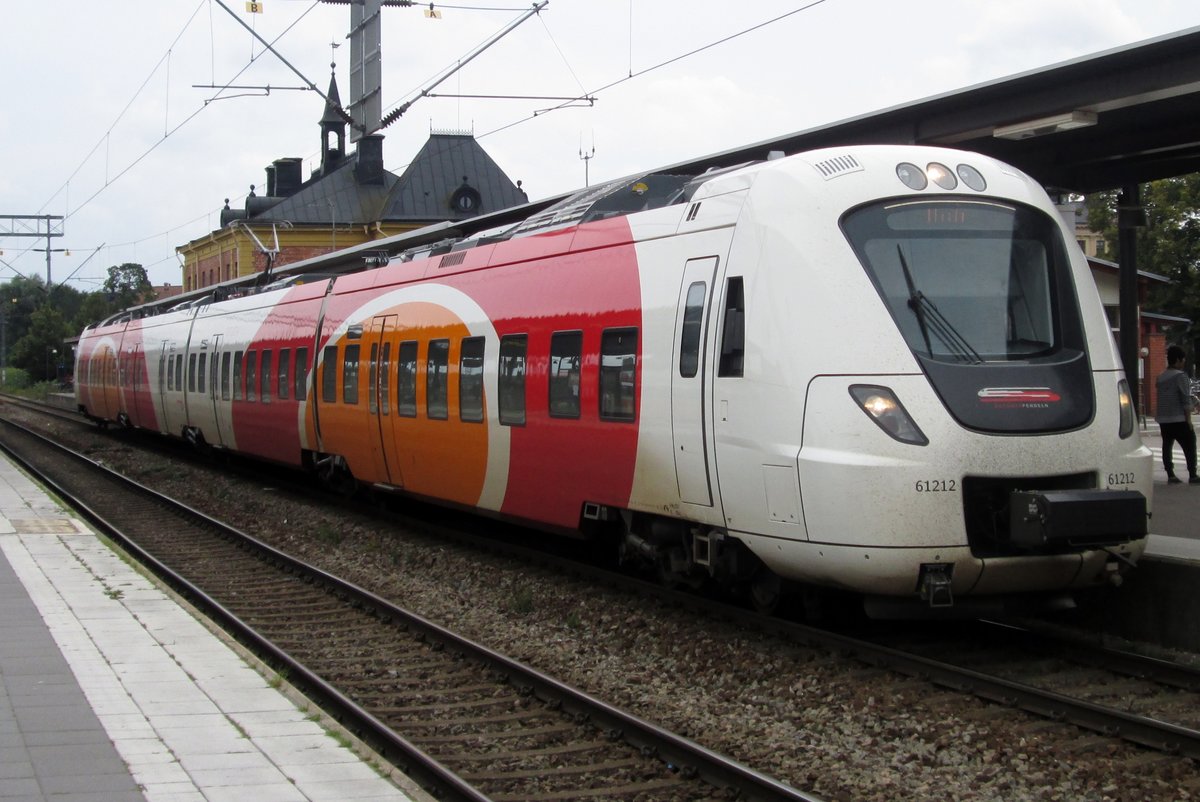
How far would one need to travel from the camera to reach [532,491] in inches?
445

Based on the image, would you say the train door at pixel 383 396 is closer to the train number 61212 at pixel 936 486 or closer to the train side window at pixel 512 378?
the train side window at pixel 512 378

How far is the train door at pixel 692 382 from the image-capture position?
8641 millimetres

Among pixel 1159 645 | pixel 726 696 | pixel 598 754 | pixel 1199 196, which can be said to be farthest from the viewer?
pixel 1199 196

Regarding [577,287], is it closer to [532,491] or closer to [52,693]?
[532,491]

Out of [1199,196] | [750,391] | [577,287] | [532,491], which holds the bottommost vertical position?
[532,491]

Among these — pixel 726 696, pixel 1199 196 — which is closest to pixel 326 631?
pixel 726 696

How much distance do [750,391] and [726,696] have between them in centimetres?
183

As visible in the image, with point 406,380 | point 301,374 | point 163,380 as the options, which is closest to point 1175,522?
point 406,380

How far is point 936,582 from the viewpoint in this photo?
24.1 feet

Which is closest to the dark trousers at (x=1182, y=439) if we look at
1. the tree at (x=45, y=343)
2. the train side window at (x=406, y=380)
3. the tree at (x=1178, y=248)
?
the train side window at (x=406, y=380)

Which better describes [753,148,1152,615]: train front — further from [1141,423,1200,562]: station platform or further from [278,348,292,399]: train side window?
[278,348,292,399]: train side window

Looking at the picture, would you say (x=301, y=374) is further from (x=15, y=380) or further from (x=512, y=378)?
(x=15, y=380)

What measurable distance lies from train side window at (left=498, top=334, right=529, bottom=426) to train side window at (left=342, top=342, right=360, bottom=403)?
440 centimetres

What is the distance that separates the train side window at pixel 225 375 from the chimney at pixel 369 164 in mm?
56436
